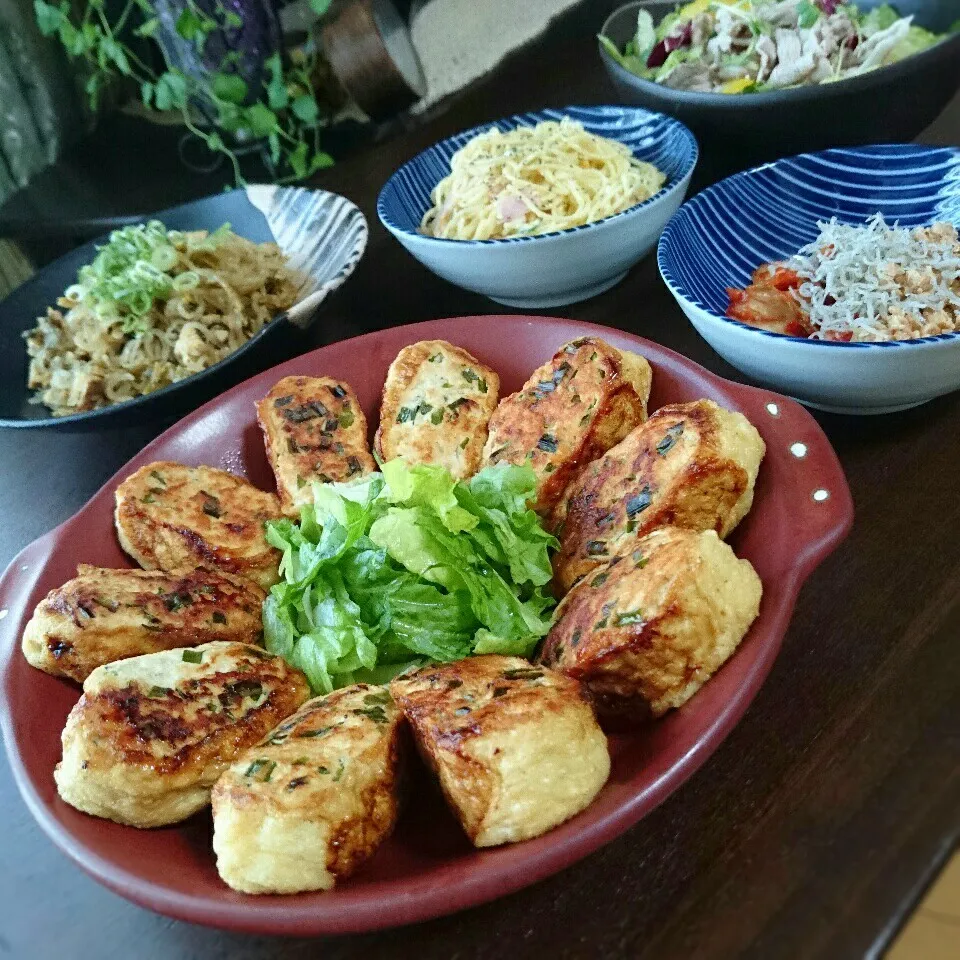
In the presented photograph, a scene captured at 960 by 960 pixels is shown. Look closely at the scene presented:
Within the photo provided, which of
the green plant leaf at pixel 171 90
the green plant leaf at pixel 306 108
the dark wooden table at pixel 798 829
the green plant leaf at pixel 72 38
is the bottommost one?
the dark wooden table at pixel 798 829

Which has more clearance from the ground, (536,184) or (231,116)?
(231,116)

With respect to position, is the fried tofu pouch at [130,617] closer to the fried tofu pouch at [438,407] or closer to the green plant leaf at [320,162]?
the fried tofu pouch at [438,407]

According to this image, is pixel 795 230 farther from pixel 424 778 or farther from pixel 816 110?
pixel 424 778

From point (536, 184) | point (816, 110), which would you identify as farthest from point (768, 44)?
point (536, 184)

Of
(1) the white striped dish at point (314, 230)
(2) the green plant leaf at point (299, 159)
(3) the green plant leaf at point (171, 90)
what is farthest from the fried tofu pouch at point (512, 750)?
(3) the green plant leaf at point (171, 90)

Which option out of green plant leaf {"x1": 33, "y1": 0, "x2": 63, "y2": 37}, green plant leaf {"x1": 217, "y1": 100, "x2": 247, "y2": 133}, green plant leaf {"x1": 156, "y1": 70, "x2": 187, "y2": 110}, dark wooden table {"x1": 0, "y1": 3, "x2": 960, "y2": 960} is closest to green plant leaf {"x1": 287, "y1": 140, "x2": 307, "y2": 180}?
green plant leaf {"x1": 217, "y1": 100, "x2": 247, "y2": 133}

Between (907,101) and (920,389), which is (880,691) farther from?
(907,101)

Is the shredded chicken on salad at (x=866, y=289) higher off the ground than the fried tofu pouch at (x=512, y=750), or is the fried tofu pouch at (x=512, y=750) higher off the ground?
the fried tofu pouch at (x=512, y=750)
